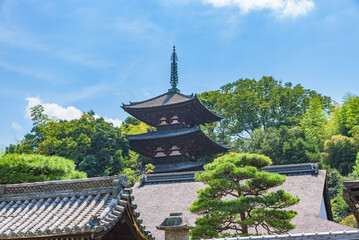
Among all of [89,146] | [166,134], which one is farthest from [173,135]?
[89,146]

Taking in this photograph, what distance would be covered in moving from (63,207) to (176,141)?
1948 cm

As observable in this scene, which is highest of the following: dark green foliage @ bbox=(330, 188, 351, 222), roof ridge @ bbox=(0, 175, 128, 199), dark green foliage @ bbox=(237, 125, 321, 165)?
dark green foliage @ bbox=(237, 125, 321, 165)

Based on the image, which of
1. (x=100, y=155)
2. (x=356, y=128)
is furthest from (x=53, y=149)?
(x=356, y=128)

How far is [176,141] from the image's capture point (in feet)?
90.6

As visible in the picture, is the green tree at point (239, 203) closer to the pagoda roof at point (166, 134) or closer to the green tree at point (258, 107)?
the pagoda roof at point (166, 134)

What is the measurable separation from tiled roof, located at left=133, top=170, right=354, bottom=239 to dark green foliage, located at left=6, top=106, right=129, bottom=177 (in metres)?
11.5

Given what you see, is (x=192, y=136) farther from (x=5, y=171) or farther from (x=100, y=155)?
(x=5, y=171)

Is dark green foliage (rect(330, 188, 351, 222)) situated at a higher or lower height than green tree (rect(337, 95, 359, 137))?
lower

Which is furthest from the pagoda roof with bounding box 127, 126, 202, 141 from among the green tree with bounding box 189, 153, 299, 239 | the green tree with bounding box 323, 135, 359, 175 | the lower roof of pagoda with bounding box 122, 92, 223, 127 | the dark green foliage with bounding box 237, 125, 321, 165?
the green tree with bounding box 323, 135, 359, 175

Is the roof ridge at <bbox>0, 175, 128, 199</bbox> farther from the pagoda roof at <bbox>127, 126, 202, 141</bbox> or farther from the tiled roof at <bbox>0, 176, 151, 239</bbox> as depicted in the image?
the pagoda roof at <bbox>127, 126, 202, 141</bbox>

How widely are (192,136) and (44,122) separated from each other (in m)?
24.4

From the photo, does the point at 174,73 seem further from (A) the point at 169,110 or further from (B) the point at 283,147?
(B) the point at 283,147

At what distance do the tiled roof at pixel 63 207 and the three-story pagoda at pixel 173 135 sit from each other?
58.8ft

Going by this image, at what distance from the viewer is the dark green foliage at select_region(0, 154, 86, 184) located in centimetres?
1180
